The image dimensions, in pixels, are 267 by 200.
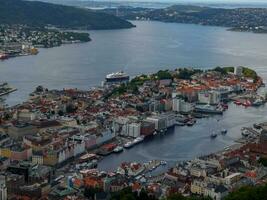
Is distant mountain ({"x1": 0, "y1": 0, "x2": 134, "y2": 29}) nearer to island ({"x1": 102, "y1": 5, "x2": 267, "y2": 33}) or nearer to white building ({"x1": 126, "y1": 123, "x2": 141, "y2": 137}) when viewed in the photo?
island ({"x1": 102, "y1": 5, "x2": 267, "y2": 33})

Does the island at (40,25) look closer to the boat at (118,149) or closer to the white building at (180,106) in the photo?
the white building at (180,106)

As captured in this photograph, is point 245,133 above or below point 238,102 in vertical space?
above

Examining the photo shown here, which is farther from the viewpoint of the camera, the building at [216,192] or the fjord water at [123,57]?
the fjord water at [123,57]

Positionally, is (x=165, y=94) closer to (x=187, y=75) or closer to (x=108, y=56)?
(x=187, y=75)

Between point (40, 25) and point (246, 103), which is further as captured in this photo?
point (40, 25)

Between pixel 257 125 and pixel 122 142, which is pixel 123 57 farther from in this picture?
pixel 122 142

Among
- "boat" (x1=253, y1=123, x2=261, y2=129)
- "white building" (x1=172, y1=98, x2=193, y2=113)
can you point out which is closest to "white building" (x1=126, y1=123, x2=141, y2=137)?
"boat" (x1=253, y1=123, x2=261, y2=129)

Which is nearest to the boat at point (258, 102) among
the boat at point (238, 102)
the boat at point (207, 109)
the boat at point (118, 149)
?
the boat at point (238, 102)

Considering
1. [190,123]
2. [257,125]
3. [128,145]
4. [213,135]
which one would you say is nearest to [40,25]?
[190,123]
